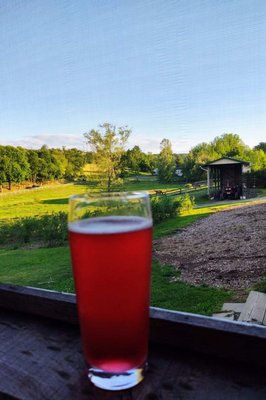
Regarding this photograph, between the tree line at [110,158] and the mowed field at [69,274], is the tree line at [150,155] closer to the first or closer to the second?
the tree line at [110,158]

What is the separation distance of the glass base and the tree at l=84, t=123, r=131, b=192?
5.07 metres

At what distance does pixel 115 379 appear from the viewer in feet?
0.97

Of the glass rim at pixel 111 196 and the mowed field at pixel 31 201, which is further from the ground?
the glass rim at pixel 111 196

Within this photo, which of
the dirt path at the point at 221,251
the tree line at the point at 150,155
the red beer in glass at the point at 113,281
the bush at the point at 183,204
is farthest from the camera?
the bush at the point at 183,204

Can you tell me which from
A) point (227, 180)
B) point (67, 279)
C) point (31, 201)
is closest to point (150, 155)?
point (67, 279)

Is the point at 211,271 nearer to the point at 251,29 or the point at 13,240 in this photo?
the point at 251,29

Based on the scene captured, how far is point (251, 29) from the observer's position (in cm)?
314

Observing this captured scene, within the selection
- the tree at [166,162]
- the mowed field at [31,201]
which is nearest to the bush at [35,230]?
the mowed field at [31,201]

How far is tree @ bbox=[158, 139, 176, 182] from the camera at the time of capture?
647 cm

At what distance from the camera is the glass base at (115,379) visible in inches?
11.7

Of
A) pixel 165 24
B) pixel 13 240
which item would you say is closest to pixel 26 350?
pixel 165 24

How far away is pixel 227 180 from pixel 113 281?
1110 cm

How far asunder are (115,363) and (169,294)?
241 cm

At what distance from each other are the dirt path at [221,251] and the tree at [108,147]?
1.63 meters
